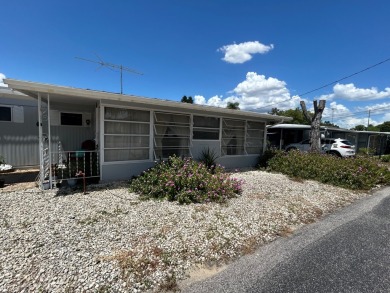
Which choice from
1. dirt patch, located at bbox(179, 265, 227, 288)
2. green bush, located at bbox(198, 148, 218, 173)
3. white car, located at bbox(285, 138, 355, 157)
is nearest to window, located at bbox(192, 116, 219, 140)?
green bush, located at bbox(198, 148, 218, 173)

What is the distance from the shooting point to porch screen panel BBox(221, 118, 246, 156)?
858cm

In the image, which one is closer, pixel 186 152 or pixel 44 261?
pixel 44 261

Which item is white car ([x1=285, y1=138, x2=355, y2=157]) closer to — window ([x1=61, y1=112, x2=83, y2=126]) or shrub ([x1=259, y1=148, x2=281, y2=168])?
shrub ([x1=259, y1=148, x2=281, y2=168])

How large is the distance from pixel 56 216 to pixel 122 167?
263cm

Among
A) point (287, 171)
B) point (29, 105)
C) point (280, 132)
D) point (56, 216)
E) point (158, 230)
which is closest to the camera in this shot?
point (158, 230)

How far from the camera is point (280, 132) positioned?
51.5 ft

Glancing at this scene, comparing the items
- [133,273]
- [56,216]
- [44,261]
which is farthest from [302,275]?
[56,216]

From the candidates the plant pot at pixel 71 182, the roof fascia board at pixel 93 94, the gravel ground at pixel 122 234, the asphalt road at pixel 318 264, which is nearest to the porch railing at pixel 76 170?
the plant pot at pixel 71 182

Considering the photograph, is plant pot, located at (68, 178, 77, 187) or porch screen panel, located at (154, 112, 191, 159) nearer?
plant pot, located at (68, 178, 77, 187)

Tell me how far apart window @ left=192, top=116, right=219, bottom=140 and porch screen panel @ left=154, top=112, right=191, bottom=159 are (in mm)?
321

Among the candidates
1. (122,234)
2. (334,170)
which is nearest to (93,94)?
(122,234)

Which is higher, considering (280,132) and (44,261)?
(280,132)

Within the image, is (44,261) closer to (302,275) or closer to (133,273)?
(133,273)

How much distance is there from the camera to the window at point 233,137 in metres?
8.58
